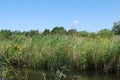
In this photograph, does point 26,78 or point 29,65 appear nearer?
point 26,78

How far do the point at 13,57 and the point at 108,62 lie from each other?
526 centimetres

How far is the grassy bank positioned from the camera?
1222 centimetres

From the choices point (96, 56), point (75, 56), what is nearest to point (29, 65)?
point (75, 56)

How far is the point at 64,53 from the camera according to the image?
13148 millimetres

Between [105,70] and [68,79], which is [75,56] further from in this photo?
[68,79]

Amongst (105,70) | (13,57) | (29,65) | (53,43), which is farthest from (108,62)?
(13,57)

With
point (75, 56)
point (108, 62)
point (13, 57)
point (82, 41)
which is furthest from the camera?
point (13, 57)

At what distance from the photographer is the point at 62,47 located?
1334 cm

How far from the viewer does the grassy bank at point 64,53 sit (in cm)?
1222

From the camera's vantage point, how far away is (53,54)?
13461mm

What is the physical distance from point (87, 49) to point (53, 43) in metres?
1.90

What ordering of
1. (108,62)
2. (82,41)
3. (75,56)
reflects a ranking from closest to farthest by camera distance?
(108,62) < (75,56) < (82,41)

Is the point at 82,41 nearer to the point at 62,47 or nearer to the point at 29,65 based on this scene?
the point at 62,47

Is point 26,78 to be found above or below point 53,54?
below
